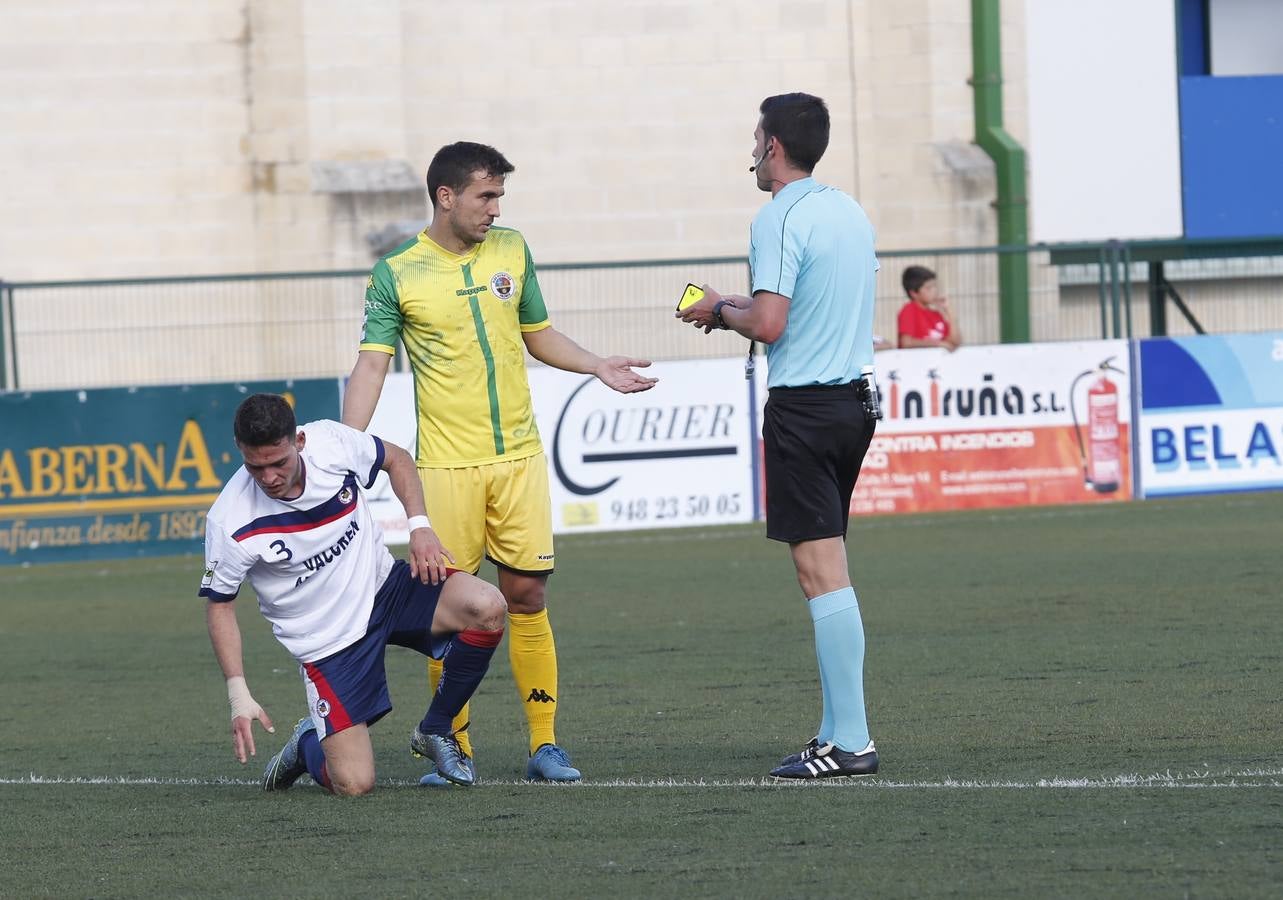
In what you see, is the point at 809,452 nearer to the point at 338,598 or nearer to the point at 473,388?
the point at 473,388

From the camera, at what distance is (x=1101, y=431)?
55.0 ft

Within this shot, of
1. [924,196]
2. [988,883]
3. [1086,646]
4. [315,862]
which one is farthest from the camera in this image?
[924,196]

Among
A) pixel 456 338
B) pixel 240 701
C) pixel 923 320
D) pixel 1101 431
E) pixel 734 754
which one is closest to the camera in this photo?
pixel 240 701

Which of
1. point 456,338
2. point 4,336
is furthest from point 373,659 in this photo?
point 4,336

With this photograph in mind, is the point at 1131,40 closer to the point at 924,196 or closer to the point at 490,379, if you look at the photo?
the point at 924,196

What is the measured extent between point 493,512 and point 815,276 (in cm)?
133

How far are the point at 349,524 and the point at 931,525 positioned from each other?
9.99 m

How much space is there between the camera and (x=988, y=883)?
4.66 metres

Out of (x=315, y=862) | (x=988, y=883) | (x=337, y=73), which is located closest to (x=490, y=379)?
(x=315, y=862)

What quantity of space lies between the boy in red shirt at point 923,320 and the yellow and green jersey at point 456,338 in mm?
10195

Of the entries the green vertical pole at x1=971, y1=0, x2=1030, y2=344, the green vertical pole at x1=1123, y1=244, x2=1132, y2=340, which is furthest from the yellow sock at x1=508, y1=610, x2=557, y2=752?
the green vertical pole at x1=971, y1=0, x2=1030, y2=344

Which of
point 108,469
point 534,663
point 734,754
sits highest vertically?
point 108,469

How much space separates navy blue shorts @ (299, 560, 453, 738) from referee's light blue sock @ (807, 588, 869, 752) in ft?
3.92

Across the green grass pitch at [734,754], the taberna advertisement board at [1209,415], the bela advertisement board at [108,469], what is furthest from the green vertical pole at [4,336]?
the taberna advertisement board at [1209,415]
